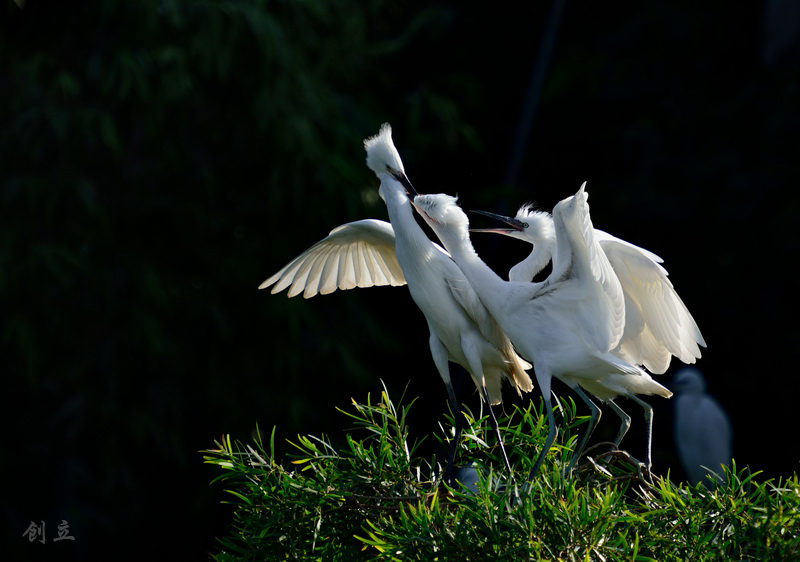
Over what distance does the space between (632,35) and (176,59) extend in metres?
2.02

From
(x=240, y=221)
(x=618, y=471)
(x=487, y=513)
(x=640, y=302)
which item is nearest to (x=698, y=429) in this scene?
(x=240, y=221)

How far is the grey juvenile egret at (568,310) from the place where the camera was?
61.0 inches

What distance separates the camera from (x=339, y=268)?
7.55ft

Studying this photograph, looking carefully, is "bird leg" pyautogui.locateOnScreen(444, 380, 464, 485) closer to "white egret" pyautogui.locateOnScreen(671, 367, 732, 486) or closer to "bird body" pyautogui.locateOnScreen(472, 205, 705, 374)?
"bird body" pyautogui.locateOnScreen(472, 205, 705, 374)

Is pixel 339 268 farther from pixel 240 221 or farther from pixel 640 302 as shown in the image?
pixel 240 221

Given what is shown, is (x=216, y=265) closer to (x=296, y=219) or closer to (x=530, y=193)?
(x=296, y=219)

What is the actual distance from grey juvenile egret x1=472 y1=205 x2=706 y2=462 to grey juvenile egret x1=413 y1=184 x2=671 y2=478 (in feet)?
0.18

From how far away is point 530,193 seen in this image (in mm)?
4387

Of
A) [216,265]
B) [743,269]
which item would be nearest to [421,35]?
[216,265]

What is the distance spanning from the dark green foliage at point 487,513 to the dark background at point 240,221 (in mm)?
2358

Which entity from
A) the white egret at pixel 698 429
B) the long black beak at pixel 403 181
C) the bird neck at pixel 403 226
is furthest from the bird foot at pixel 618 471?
the white egret at pixel 698 429

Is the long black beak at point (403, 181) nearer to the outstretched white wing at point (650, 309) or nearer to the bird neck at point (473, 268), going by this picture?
the bird neck at point (473, 268)

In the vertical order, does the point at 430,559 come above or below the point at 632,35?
below

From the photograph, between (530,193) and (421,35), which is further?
(421,35)
